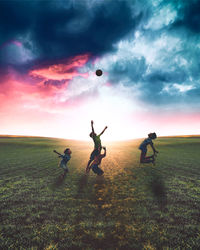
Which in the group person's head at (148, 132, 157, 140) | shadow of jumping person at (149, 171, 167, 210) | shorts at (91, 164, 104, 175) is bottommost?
shadow of jumping person at (149, 171, 167, 210)

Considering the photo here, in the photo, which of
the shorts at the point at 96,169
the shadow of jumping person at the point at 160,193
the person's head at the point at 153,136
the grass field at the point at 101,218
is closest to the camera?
the grass field at the point at 101,218

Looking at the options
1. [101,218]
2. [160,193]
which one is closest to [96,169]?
[160,193]

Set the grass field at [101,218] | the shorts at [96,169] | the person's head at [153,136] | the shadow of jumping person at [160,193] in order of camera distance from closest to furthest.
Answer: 1. the grass field at [101,218]
2. the shadow of jumping person at [160,193]
3. the shorts at [96,169]
4. the person's head at [153,136]

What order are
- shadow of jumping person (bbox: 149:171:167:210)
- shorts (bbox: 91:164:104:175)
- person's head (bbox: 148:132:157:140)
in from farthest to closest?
person's head (bbox: 148:132:157:140) < shorts (bbox: 91:164:104:175) < shadow of jumping person (bbox: 149:171:167:210)

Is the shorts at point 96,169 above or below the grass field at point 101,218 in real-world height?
above

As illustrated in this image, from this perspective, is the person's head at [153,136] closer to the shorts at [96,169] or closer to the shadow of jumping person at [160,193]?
the shadow of jumping person at [160,193]

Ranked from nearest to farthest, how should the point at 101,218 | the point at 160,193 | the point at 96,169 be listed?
the point at 101,218
the point at 160,193
the point at 96,169

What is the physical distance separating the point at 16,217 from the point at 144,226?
13.2 ft

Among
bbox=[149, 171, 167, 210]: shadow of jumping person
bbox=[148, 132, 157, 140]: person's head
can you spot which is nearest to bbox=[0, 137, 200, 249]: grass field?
bbox=[149, 171, 167, 210]: shadow of jumping person

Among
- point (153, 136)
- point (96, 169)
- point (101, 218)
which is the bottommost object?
point (101, 218)

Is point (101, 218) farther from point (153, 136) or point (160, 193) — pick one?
point (153, 136)

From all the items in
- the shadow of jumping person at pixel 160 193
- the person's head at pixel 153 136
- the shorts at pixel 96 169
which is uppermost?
the person's head at pixel 153 136

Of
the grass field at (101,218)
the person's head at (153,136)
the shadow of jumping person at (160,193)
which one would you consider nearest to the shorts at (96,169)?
the grass field at (101,218)

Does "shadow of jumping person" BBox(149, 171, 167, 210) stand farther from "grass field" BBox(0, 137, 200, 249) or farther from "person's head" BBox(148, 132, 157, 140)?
"person's head" BBox(148, 132, 157, 140)
